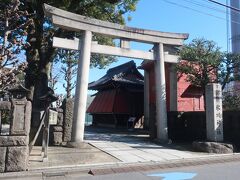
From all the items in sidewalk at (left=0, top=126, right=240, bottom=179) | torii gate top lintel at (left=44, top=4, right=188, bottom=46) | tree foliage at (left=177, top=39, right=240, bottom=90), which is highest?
torii gate top lintel at (left=44, top=4, right=188, bottom=46)

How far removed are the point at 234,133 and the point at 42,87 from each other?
1045 centimetres

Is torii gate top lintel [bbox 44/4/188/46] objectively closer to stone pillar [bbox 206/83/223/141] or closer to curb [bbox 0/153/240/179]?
stone pillar [bbox 206/83/223/141]

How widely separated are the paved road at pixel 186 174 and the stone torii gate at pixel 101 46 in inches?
210

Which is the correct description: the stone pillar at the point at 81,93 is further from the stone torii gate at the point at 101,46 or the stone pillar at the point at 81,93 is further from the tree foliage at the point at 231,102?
the tree foliage at the point at 231,102

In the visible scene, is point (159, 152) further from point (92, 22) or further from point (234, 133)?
point (92, 22)

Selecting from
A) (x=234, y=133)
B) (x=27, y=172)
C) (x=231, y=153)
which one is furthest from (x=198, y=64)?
(x=27, y=172)

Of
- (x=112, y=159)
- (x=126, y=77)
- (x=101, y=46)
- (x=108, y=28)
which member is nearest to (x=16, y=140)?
(x=112, y=159)

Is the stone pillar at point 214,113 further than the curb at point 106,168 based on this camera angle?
Yes

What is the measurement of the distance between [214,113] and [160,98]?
327 centimetres

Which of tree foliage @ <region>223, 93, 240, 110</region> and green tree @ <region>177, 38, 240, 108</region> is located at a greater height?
green tree @ <region>177, 38, 240, 108</region>

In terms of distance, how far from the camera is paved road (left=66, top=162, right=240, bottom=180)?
8469 millimetres

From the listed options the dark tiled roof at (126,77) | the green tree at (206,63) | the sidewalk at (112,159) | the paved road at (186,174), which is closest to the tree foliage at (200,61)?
the green tree at (206,63)

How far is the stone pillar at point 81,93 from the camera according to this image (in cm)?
1391

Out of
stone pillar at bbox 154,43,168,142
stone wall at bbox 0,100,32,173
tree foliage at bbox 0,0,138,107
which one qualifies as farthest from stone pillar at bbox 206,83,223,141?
stone wall at bbox 0,100,32,173
